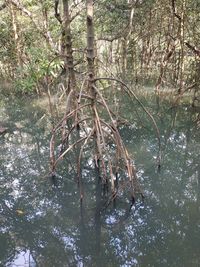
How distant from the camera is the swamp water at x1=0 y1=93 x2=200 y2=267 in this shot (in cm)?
341

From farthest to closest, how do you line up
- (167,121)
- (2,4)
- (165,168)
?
(2,4) < (167,121) < (165,168)

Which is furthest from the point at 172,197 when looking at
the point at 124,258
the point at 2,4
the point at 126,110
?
the point at 2,4

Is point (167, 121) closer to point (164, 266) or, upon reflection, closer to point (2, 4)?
point (164, 266)

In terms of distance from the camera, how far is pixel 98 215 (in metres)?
3.99

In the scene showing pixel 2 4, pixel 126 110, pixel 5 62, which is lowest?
pixel 126 110

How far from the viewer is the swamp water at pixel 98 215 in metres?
3.41

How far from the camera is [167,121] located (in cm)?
686

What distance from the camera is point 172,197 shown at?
4305mm

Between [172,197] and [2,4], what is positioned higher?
[2,4]

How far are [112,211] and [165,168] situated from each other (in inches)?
48.6

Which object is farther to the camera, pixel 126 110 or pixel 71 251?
pixel 126 110

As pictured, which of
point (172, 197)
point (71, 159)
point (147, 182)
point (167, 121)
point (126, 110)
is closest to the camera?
point (172, 197)

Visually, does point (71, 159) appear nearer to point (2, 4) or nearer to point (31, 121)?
point (31, 121)

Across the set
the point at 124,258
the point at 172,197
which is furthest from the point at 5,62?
the point at 124,258
